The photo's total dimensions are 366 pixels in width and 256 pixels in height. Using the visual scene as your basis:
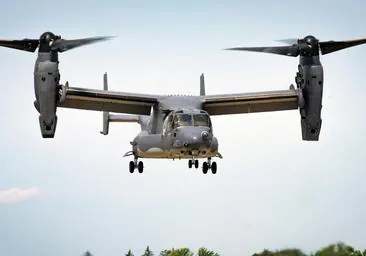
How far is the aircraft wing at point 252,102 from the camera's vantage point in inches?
1523

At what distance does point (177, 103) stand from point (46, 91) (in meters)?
6.06

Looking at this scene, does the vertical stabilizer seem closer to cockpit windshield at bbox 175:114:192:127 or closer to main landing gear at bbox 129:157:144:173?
main landing gear at bbox 129:157:144:173

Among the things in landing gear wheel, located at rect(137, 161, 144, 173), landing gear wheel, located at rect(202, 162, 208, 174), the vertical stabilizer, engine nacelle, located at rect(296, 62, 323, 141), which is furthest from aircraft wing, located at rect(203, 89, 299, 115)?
the vertical stabilizer

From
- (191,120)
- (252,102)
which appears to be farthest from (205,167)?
(252,102)

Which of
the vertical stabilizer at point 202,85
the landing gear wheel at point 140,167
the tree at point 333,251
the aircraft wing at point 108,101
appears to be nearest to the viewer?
the tree at point 333,251

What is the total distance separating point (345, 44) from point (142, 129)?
930cm

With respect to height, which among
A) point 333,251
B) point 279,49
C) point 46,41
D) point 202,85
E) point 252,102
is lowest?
point 333,251

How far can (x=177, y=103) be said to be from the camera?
37.9 metres

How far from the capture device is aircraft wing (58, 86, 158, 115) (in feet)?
124

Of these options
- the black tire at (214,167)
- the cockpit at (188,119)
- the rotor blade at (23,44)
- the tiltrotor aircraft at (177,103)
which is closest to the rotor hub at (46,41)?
the tiltrotor aircraft at (177,103)

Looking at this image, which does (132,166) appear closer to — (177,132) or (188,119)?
(177,132)

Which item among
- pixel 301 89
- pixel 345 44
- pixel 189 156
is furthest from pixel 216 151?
pixel 345 44

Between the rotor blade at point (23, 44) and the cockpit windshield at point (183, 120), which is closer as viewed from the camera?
the rotor blade at point (23, 44)

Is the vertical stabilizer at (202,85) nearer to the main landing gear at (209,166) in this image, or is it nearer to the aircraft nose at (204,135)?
the main landing gear at (209,166)
